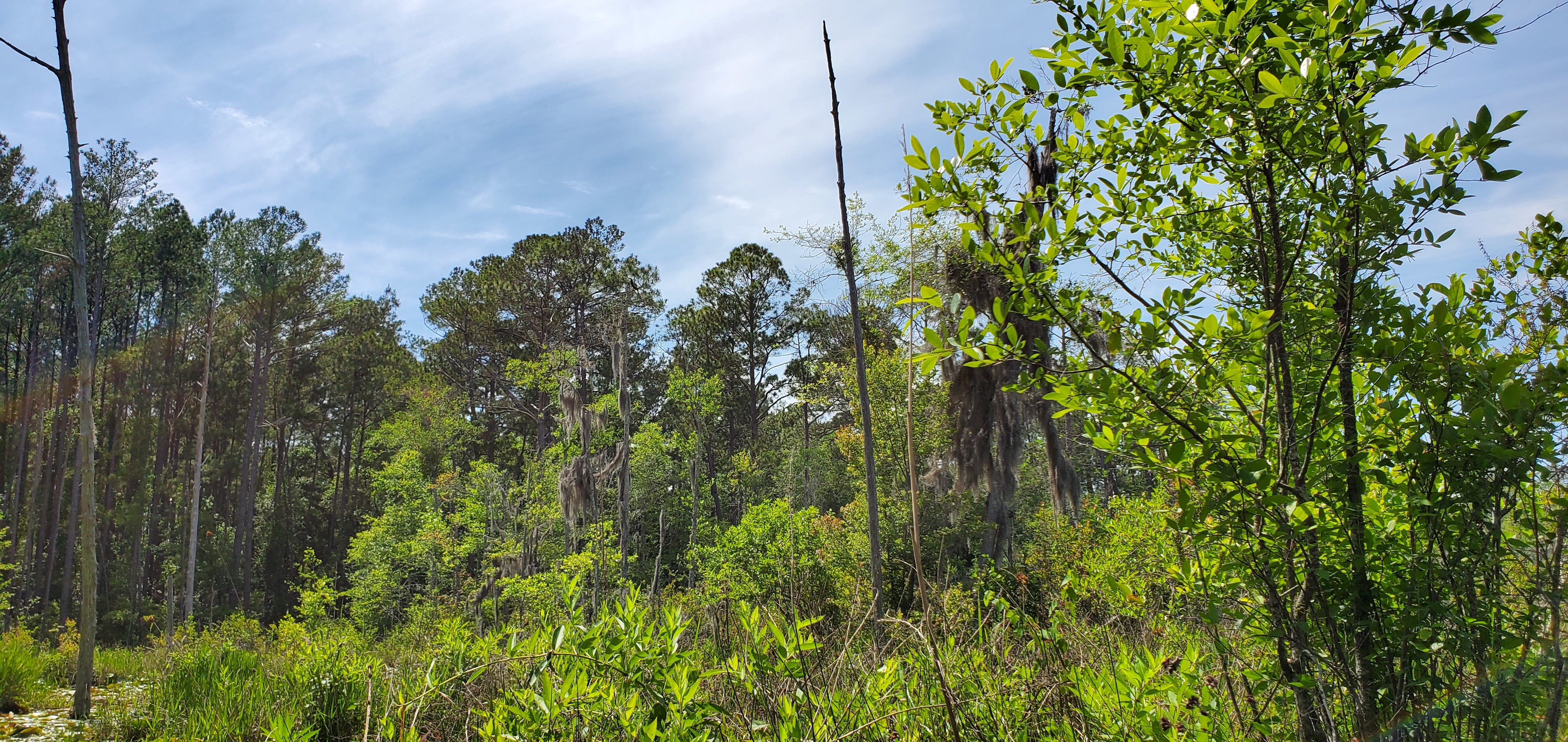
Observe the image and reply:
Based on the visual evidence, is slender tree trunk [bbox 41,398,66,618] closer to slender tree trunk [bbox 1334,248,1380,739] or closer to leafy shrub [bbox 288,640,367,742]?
leafy shrub [bbox 288,640,367,742]

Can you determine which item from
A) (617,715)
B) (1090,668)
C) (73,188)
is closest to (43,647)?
(73,188)

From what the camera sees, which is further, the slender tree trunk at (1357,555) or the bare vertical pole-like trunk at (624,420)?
the bare vertical pole-like trunk at (624,420)

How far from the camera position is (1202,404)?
1.85 m

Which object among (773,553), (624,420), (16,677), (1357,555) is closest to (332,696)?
(1357,555)

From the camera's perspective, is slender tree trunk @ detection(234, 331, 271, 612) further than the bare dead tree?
Yes

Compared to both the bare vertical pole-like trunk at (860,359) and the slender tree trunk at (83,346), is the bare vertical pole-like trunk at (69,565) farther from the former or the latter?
the bare vertical pole-like trunk at (860,359)

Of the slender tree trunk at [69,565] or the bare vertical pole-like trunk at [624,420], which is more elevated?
the bare vertical pole-like trunk at [624,420]

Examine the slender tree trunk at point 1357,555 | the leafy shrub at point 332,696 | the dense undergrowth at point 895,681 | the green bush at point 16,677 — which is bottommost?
the green bush at point 16,677

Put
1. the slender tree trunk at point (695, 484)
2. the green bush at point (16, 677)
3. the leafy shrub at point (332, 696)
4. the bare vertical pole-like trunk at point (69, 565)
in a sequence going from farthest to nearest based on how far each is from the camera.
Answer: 1. the bare vertical pole-like trunk at point (69, 565)
2. the slender tree trunk at point (695, 484)
3. the green bush at point (16, 677)
4. the leafy shrub at point (332, 696)

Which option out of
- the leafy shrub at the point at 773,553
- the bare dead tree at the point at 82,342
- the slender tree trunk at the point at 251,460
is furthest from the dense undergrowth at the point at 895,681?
the slender tree trunk at the point at 251,460

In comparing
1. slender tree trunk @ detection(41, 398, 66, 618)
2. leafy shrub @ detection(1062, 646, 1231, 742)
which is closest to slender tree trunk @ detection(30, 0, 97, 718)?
leafy shrub @ detection(1062, 646, 1231, 742)

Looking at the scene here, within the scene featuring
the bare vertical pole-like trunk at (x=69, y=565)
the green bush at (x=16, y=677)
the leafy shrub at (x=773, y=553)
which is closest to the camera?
the green bush at (x=16, y=677)

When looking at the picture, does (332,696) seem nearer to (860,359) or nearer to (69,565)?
(860,359)

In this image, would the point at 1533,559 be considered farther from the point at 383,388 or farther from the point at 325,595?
the point at 383,388
